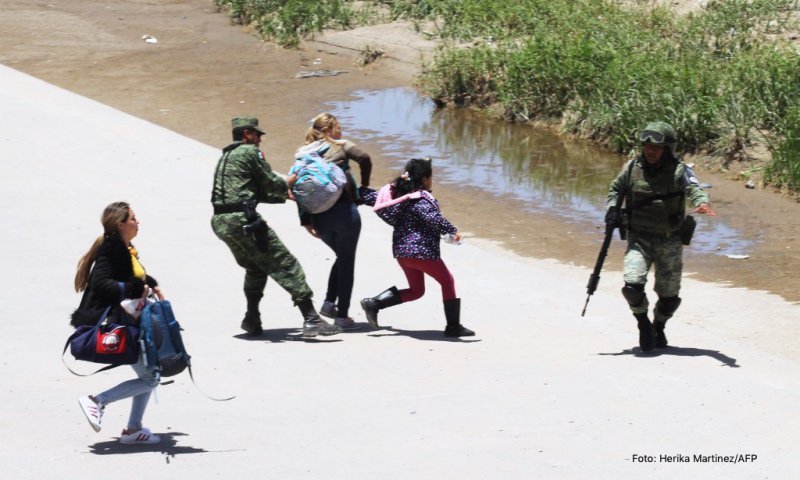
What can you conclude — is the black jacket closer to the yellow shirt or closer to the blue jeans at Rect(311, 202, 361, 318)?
the yellow shirt

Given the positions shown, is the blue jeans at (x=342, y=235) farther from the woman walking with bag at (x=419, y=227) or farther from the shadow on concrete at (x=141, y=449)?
the shadow on concrete at (x=141, y=449)

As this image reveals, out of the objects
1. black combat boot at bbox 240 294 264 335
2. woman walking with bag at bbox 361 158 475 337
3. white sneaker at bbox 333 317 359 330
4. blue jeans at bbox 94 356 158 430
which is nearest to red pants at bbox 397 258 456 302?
woman walking with bag at bbox 361 158 475 337

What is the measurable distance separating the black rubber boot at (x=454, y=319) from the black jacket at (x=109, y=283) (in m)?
3.00

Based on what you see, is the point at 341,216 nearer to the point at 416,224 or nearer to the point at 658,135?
the point at 416,224

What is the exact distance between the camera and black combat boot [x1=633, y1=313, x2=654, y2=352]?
8.78 metres

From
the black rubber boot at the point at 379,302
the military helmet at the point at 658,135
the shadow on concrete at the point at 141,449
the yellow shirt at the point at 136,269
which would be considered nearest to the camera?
the shadow on concrete at the point at 141,449

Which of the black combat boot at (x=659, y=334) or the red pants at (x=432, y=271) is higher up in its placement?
the red pants at (x=432, y=271)

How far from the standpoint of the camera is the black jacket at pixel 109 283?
6574mm

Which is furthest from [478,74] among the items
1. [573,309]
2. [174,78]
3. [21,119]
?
[573,309]

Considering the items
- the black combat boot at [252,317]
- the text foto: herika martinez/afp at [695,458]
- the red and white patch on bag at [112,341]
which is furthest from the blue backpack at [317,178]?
the text foto: herika martinez/afp at [695,458]

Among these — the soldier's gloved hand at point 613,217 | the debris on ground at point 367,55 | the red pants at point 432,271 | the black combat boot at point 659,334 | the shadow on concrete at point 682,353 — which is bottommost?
the debris on ground at point 367,55

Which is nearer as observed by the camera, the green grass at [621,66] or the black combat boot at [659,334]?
the black combat boot at [659,334]

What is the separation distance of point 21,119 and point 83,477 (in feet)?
35.1

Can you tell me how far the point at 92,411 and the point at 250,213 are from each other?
2514mm
